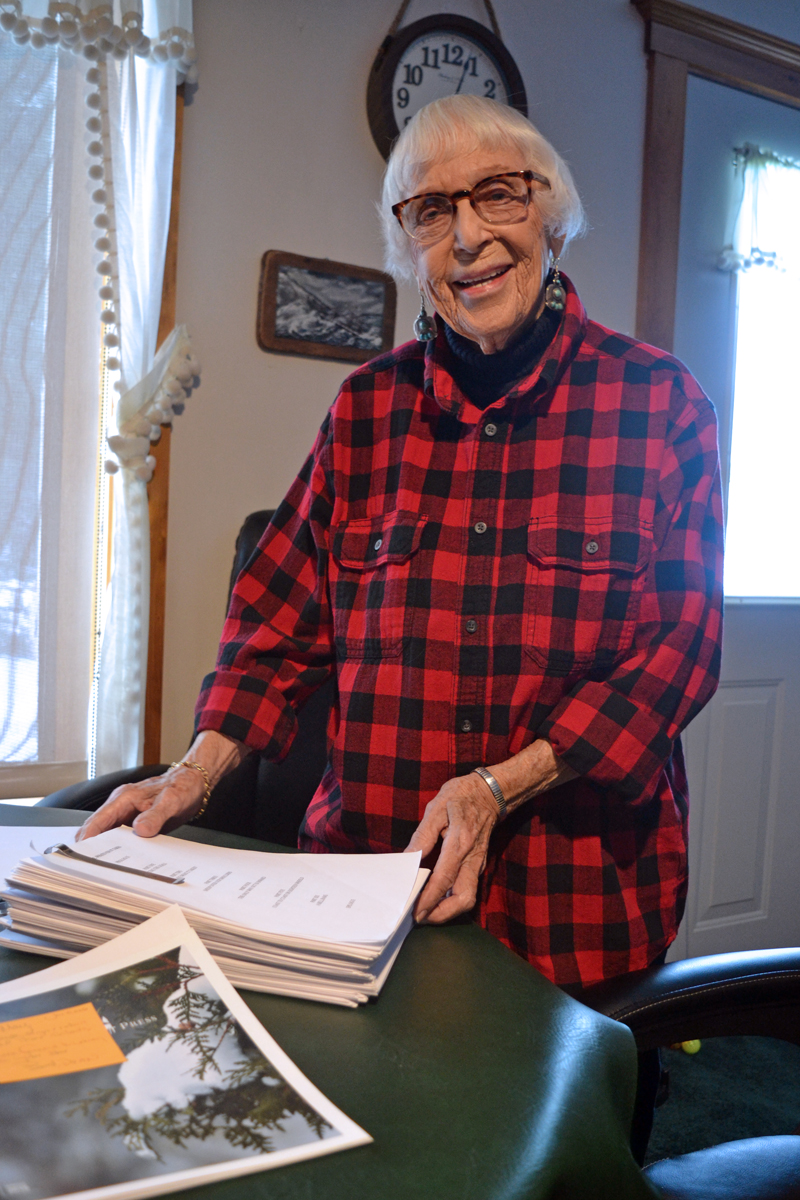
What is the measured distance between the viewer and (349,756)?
1.05m

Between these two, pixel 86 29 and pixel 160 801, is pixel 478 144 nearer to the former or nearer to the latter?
pixel 160 801

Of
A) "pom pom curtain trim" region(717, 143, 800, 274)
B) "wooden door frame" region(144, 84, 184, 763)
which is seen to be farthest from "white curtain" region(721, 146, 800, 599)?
"wooden door frame" region(144, 84, 184, 763)

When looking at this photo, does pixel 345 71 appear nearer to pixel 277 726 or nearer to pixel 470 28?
pixel 470 28

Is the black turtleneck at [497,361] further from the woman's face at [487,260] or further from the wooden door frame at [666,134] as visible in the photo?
the wooden door frame at [666,134]

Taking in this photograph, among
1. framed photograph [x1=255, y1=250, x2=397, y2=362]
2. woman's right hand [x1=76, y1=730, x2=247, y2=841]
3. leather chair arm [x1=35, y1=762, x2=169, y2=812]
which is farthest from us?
framed photograph [x1=255, y1=250, x2=397, y2=362]

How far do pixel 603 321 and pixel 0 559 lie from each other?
1.63 metres

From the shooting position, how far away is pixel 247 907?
2.16 ft

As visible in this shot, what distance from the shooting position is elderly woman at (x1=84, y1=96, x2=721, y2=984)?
972 mm

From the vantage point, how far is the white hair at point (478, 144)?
1063mm

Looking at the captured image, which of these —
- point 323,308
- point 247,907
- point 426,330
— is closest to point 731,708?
point 323,308

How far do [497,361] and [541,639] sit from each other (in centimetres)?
37

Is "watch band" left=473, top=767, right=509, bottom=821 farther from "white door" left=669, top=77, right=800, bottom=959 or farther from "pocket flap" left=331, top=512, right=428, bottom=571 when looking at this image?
"white door" left=669, top=77, right=800, bottom=959

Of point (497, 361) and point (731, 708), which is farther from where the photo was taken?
point (731, 708)

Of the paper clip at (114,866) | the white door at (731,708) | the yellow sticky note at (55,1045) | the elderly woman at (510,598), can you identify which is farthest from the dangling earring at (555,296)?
the white door at (731,708)
